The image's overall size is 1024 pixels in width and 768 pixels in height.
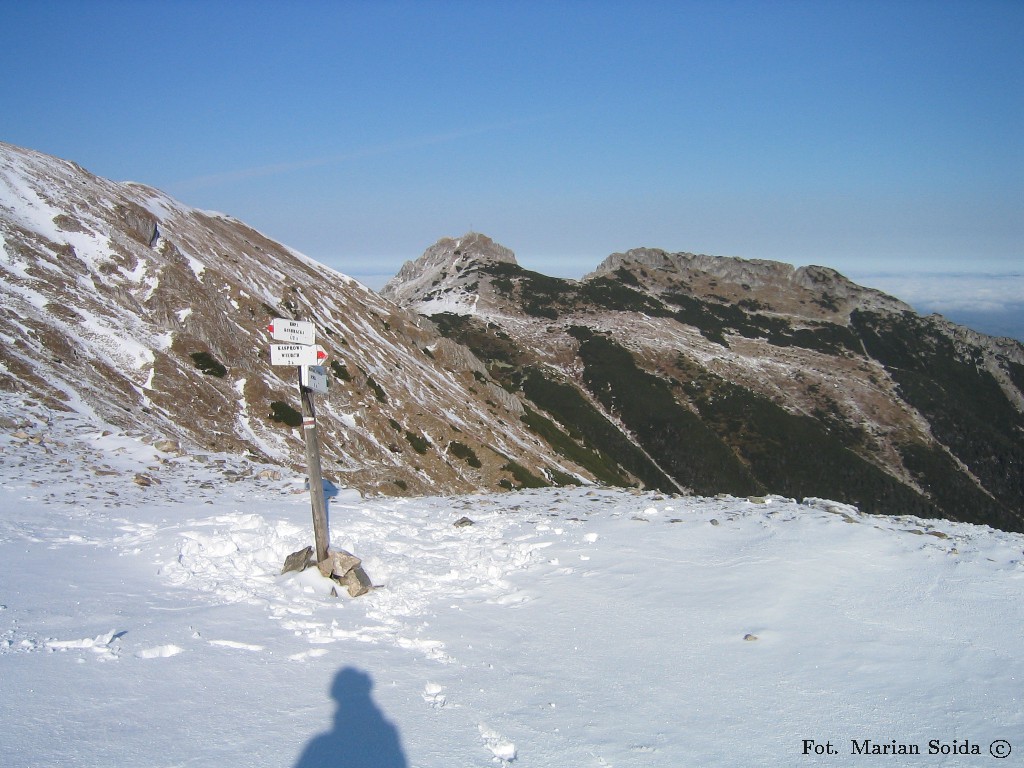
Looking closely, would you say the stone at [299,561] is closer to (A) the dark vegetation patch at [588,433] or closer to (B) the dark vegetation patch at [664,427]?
(A) the dark vegetation patch at [588,433]

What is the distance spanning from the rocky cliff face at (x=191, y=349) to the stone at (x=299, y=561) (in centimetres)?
1366

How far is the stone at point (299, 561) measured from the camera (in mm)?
11203

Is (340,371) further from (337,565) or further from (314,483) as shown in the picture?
(337,565)

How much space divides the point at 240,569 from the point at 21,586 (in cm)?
315

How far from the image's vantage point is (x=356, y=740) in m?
6.36

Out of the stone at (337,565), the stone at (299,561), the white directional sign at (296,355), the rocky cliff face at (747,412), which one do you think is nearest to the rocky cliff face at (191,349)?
the stone at (299,561)

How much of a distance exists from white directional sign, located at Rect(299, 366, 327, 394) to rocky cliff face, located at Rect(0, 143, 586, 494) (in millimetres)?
13723

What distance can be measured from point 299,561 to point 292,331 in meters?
4.22

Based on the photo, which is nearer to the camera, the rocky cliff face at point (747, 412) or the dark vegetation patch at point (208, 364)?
the dark vegetation patch at point (208, 364)

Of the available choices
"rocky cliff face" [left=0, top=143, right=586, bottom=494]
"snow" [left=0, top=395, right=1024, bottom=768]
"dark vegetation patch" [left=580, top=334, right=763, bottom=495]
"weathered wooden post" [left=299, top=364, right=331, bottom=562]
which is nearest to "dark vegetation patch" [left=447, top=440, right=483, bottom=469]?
"rocky cliff face" [left=0, top=143, right=586, bottom=494]

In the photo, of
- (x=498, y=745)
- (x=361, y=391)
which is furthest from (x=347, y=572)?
(x=361, y=391)

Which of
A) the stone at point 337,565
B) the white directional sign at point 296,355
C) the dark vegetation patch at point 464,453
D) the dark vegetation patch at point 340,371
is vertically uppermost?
the dark vegetation patch at point 340,371

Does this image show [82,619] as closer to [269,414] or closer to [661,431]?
[269,414]

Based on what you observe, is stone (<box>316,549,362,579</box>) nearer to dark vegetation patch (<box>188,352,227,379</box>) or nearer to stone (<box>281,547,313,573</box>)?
stone (<box>281,547,313,573</box>)
